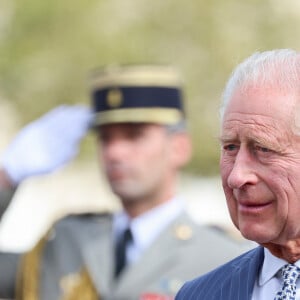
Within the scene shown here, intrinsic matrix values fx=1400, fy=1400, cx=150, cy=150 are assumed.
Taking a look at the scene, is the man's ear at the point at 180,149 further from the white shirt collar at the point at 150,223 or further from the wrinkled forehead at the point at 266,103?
the wrinkled forehead at the point at 266,103

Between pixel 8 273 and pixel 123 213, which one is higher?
pixel 123 213

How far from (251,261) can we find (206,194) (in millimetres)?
7245


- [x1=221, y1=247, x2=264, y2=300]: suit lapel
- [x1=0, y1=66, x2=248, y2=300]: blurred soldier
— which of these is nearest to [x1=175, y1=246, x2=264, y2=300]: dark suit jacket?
[x1=221, y1=247, x2=264, y2=300]: suit lapel

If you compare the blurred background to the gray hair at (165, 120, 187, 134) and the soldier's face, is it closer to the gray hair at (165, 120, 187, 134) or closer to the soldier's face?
the gray hair at (165, 120, 187, 134)

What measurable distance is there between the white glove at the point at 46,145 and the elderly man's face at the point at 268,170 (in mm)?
2734

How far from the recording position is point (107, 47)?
11.4 m

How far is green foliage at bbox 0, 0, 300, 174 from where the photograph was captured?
37.3 ft

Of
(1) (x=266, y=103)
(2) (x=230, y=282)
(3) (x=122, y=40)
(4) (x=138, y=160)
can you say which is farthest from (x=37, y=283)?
(3) (x=122, y=40)

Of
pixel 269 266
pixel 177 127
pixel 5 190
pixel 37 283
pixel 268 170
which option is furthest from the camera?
pixel 177 127

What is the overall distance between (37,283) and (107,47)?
5.40 m

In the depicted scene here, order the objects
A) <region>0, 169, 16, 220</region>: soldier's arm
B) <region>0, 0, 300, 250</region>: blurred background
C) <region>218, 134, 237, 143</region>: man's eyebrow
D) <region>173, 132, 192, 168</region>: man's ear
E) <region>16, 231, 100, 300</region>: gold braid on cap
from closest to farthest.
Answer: <region>218, 134, 237, 143</region>: man's eyebrow → <region>0, 169, 16, 220</region>: soldier's arm → <region>16, 231, 100, 300</region>: gold braid on cap → <region>173, 132, 192, 168</region>: man's ear → <region>0, 0, 300, 250</region>: blurred background

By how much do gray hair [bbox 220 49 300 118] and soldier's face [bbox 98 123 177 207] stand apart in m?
2.47

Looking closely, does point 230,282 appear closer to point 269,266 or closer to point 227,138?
point 269,266

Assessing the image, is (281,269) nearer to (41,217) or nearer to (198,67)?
(41,217)
